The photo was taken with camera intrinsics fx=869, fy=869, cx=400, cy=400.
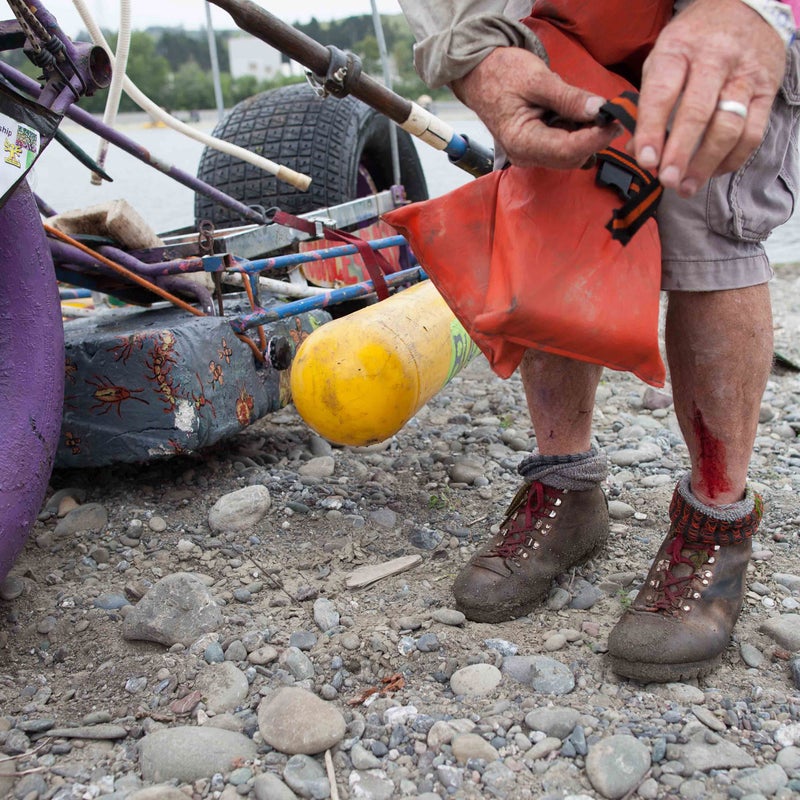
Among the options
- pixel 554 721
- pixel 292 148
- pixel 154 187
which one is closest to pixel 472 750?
pixel 554 721

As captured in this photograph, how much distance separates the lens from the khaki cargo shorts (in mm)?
1366

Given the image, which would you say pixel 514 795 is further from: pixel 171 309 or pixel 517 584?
pixel 171 309

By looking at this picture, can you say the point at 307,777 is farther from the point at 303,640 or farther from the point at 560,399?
the point at 560,399

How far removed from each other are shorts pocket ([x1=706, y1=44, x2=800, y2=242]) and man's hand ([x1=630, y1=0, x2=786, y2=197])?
23cm

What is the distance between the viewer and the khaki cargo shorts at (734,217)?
1366 millimetres

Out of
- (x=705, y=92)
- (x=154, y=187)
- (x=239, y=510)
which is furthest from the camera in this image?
(x=154, y=187)

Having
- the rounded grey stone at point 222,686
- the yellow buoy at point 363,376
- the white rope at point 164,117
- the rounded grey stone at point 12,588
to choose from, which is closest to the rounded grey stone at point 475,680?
the rounded grey stone at point 222,686

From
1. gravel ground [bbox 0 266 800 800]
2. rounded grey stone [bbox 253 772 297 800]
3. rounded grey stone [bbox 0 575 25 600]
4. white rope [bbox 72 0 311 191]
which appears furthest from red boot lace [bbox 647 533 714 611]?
white rope [bbox 72 0 311 191]

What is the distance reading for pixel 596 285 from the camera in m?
1.31

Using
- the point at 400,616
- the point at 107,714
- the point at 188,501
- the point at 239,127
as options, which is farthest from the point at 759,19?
the point at 239,127

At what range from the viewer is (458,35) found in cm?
138

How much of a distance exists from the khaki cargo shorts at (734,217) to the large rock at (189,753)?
39.0 inches

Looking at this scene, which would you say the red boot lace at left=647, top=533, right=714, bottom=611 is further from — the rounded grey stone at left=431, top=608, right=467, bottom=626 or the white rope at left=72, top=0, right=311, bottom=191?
the white rope at left=72, top=0, right=311, bottom=191

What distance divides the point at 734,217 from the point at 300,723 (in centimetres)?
102
